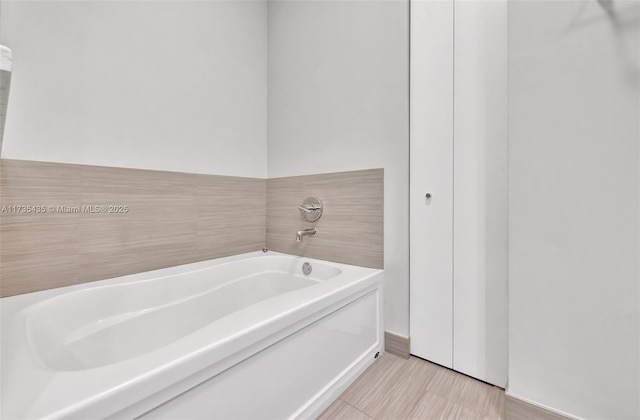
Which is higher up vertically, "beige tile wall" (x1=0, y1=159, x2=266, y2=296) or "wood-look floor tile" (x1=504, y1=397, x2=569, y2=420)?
"beige tile wall" (x1=0, y1=159, x2=266, y2=296)

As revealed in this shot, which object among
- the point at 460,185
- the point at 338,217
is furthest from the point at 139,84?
the point at 460,185

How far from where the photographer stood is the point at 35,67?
1077 millimetres

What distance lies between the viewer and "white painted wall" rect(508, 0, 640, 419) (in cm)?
77

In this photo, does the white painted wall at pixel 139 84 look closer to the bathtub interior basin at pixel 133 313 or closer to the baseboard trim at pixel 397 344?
the bathtub interior basin at pixel 133 313

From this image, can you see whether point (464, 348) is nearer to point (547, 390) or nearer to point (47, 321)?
point (547, 390)

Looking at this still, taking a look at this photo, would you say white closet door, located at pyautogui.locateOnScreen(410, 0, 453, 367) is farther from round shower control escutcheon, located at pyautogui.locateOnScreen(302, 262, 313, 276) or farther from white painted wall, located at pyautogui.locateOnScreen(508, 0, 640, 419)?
round shower control escutcheon, located at pyautogui.locateOnScreen(302, 262, 313, 276)

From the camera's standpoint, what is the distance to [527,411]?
91 centimetres

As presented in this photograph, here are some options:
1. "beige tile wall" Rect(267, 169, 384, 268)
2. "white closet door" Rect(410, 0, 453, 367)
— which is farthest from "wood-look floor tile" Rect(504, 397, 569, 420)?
"beige tile wall" Rect(267, 169, 384, 268)

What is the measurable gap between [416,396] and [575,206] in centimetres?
94

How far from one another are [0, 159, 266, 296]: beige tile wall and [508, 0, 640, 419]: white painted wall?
1.61 meters

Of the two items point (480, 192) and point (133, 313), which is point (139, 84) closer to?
point (133, 313)

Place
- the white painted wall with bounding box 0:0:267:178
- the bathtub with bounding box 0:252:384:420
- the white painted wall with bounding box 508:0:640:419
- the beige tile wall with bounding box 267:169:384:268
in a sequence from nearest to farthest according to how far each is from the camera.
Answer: the bathtub with bounding box 0:252:384:420 < the white painted wall with bounding box 508:0:640:419 < the white painted wall with bounding box 0:0:267:178 < the beige tile wall with bounding box 267:169:384:268

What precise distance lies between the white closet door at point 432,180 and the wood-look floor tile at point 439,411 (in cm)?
25

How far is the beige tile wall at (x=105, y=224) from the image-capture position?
1.04 metres
